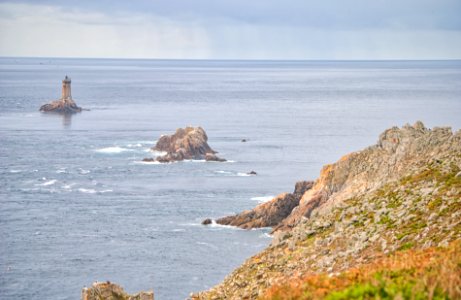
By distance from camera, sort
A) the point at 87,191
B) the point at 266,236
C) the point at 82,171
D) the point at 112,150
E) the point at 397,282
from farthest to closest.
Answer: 1. the point at 112,150
2. the point at 82,171
3. the point at 87,191
4. the point at 266,236
5. the point at 397,282

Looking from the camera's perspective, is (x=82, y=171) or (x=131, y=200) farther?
(x=82, y=171)

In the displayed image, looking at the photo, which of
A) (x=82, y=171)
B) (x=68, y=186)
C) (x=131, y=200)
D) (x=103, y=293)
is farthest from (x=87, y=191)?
(x=103, y=293)

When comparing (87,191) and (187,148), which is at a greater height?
(187,148)

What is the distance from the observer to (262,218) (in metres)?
82.0

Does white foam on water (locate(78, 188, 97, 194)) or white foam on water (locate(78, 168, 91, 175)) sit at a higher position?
white foam on water (locate(78, 168, 91, 175))

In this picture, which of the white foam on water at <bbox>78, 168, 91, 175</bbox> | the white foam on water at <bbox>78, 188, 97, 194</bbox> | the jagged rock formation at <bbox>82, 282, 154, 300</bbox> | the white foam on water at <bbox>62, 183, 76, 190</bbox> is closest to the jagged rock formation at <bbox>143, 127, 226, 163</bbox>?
the white foam on water at <bbox>78, 168, 91, 175</bbox>

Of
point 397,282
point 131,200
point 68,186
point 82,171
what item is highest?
point 397,282

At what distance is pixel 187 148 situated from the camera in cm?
13062

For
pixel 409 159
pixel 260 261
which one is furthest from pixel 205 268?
pixel 260 261

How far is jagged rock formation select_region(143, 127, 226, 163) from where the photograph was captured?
12812cm

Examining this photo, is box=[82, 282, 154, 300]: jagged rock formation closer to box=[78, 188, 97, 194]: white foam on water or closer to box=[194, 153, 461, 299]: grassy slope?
box=[194, 153, 461, 299]: grassy slope

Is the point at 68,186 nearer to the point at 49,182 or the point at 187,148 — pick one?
the point at 49,182

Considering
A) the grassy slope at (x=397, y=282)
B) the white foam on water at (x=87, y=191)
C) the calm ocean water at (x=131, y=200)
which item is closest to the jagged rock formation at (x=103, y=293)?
the grassy slope at (x=397, y=282)

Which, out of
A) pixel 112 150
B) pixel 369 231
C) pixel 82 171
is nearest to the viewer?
pixel 369 231
